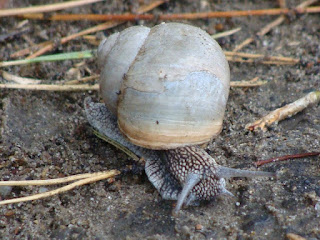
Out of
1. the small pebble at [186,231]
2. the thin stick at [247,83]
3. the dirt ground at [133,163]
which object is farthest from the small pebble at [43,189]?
the thin stick at [247,83]

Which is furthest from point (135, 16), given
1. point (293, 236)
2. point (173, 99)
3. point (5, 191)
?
point (293, 236)

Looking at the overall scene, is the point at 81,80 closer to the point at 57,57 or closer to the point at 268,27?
the point at 57,57

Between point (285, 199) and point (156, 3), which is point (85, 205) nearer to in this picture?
point (285, 199)

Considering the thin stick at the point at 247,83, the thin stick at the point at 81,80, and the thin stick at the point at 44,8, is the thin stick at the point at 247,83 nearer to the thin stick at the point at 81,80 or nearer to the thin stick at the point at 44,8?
the thin stick at the point at 81,80

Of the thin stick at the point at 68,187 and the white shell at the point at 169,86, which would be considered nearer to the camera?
the white shell at the point at 169,86

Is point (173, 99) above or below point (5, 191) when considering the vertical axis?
above

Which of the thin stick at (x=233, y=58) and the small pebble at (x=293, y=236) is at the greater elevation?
the thin stick at (x=233, y=58)

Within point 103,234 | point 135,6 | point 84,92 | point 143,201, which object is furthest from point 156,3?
point 103,234
